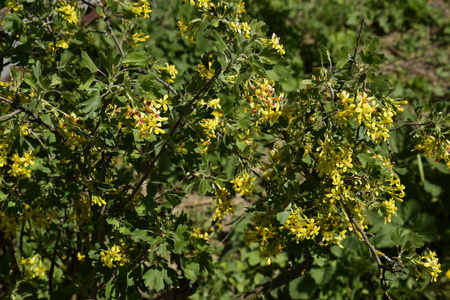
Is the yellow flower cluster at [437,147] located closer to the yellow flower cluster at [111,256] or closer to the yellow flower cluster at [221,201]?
the yellow flower cluster at [221,201]

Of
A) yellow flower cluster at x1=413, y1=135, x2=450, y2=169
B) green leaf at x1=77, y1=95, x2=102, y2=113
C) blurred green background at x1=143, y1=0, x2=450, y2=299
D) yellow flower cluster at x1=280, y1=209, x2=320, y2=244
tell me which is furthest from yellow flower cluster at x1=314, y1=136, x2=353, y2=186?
green leaf at x1=77, y1=95, x2=102, y2=113

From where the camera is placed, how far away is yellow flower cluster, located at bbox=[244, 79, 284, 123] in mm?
1896

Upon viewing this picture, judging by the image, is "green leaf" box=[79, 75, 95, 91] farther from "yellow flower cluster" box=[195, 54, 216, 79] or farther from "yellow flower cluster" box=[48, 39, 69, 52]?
"yellow flower cluster" box=[48, 39, 69, 52]

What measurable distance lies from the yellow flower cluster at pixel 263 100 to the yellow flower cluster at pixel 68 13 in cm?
90

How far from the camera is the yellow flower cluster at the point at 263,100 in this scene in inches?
74.6

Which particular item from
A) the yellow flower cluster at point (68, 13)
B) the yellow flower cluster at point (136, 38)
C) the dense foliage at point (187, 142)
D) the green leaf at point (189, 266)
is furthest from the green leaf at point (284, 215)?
the yellow flower cluster at point (68, 13)

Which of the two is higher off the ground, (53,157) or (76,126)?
(76,126)

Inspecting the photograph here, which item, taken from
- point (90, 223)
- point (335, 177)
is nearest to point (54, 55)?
point (90, 223)

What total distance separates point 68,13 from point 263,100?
0.98m

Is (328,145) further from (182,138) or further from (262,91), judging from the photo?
(182,138)

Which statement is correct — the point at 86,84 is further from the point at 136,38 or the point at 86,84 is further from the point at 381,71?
the point at 381,71

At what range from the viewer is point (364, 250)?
12.7ft

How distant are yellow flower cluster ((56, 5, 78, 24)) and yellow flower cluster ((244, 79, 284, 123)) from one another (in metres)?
0.90

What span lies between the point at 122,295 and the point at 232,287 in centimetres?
188
